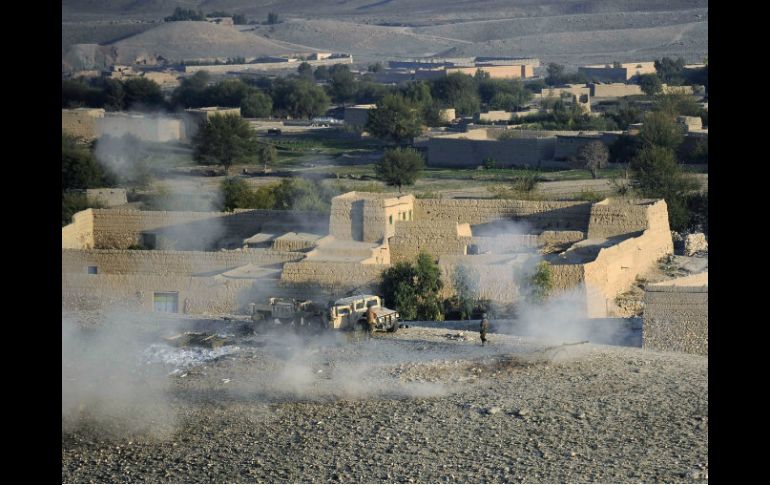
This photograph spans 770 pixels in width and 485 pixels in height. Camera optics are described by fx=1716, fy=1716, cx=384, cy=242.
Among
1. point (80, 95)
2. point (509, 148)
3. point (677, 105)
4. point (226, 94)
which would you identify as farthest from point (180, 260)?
point (226, 94)

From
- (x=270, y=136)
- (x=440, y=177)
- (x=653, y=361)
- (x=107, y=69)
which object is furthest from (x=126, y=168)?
(x=653, y=361)

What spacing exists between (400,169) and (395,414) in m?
17.4

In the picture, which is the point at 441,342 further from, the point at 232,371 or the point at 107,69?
the point at 107,69

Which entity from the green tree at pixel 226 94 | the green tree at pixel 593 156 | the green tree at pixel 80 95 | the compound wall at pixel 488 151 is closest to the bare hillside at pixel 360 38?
the green tree at pixel 226 94

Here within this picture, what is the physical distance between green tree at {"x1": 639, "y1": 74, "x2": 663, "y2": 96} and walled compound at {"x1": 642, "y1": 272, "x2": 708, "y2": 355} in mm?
34985

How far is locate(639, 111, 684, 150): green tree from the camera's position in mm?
32844

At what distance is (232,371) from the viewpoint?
1405 cm

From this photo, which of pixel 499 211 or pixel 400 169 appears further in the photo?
pixel 400 169

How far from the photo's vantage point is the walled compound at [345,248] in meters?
17.3

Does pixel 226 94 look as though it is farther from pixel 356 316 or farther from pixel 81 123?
pixel 356 316

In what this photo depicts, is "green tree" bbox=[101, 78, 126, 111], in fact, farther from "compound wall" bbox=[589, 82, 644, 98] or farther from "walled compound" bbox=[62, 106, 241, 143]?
"compound wall" bbox=[589, 82, 644, 98]

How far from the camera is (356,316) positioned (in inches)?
605

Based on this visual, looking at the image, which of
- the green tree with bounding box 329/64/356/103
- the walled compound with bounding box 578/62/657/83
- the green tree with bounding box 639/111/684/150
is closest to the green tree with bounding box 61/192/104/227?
the green tree with bounding box 639/111/684/150
